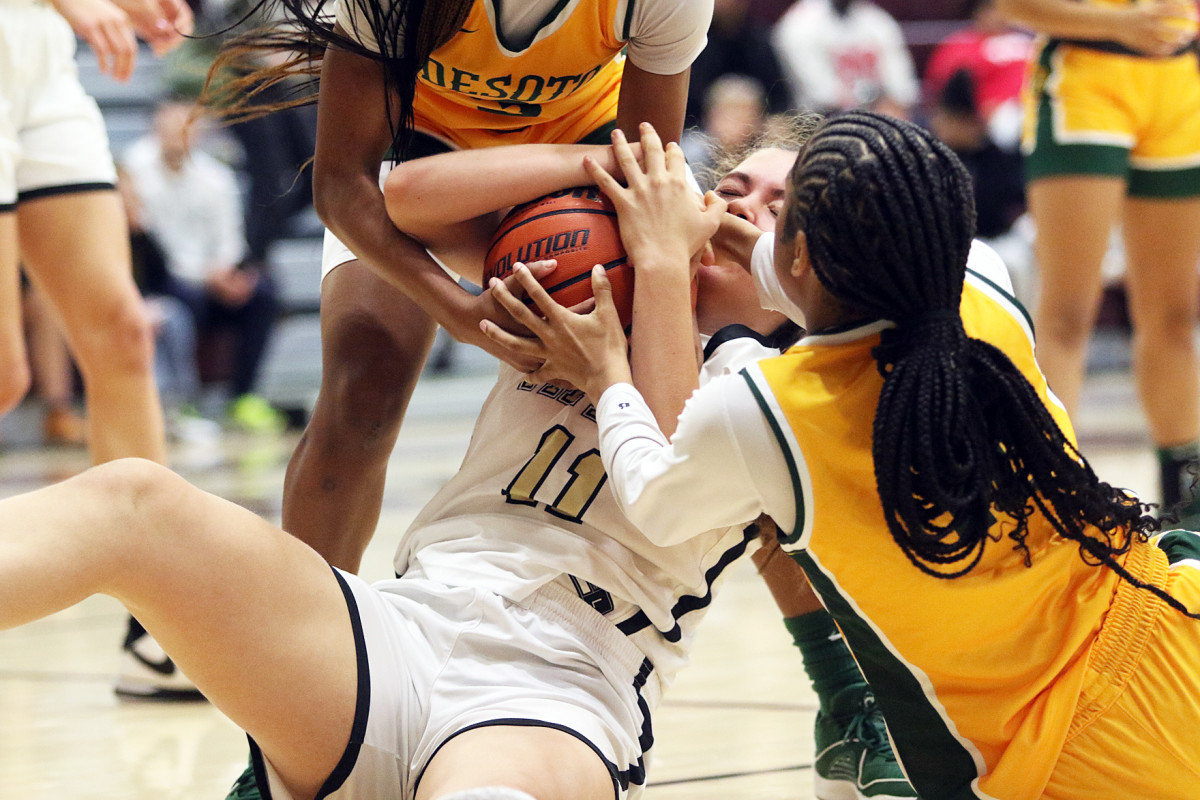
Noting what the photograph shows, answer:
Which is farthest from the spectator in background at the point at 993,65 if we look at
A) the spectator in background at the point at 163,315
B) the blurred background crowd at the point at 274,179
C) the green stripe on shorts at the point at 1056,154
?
the green stripe on shorts at the point at 1056,154

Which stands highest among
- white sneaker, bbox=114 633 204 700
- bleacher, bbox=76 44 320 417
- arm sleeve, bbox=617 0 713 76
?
arm sleeve, bbox=617 0 713 76

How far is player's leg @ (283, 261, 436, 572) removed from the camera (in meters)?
2.10

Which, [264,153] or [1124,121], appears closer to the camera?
[1124,121]

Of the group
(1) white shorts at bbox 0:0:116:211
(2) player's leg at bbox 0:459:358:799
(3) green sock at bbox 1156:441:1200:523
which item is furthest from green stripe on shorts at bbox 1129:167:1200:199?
(2) player's leg at bbox 0:459:358:799

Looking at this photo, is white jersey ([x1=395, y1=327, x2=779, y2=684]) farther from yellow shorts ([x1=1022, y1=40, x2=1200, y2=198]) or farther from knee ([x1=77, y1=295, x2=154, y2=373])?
yellow shorts ([x1=1022, y1=40, x2=1200, y2=198])

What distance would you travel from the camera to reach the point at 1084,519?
1.46 m

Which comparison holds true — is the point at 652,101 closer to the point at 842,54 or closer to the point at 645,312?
the point at 645,312

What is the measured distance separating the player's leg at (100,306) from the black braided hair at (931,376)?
1.71 metres

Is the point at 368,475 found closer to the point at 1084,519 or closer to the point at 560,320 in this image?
the point at 560,320

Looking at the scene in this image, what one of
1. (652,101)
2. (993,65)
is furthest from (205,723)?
(993,65)

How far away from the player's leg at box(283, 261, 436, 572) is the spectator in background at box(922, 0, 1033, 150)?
7386 mm

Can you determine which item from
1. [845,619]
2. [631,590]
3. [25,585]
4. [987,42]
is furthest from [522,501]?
[987,42]

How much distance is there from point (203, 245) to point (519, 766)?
21.2 ft

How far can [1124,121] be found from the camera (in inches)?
139
